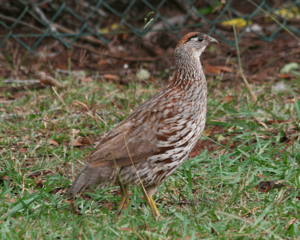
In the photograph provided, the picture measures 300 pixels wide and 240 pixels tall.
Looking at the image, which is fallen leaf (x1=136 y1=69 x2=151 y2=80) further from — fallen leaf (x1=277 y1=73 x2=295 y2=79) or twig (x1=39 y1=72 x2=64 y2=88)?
fallen leaf (x1=277 y1=73 x2=295 y2=79)

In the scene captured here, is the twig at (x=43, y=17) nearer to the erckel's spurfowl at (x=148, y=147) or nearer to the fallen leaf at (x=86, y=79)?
the fallen leaf at (x=86, y=79)

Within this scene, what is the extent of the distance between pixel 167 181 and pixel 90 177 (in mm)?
835

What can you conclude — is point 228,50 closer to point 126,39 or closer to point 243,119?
point 126,39

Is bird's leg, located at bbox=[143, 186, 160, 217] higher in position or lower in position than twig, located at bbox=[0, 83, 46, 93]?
higher

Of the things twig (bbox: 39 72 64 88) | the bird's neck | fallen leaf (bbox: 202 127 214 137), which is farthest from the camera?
twig (bbox: 39 72 64 88)

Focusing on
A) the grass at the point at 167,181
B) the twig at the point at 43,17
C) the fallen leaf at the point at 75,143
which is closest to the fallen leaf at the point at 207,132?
the grass at the point at 167,181

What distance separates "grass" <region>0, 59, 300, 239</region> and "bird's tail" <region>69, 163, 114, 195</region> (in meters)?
0.19

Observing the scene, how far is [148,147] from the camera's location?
11.3 ft

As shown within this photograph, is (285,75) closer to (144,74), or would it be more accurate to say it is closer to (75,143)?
(144,74)

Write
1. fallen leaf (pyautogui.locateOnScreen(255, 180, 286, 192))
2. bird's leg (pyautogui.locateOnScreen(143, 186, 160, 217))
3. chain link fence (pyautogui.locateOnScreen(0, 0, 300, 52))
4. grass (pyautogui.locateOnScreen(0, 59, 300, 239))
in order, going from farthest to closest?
chain link fence (pyautogui.locateOnScreen(0, 0, 300, 52)) → fallen leaf (pyautogui.locateOnScreen(255, 180, 286, 192)) → bird's leg (pyautogui.locateOnScreen(143, 186, 160, 217)) → grass (pyautogui.locateOnScreen(0, 59, 300, 239))

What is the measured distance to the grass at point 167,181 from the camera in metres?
2.95

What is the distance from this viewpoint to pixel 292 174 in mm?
3779

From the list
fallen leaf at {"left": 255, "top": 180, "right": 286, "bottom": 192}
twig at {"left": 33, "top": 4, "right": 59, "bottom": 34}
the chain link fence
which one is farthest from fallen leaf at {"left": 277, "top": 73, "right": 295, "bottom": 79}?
twig at {"left": 33, "top": 4, "right": 59, "bottom": 34}

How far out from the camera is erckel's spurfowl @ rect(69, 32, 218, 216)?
3408 millimetres
